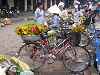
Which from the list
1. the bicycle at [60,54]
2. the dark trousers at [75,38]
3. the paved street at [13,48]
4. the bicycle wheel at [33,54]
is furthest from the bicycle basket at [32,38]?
the dark trousers at [75,38]

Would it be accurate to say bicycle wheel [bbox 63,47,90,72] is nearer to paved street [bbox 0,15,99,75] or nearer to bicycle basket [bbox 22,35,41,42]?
paved street [bbox 0,15,99,75]

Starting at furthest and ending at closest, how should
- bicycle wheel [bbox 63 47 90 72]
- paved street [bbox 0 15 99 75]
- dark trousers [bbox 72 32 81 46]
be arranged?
dark trousers [bbox 72 32 81 46] → paved street [bbox 0 15 99 75] → bicycle wheel [bbox 63 47 90 72]

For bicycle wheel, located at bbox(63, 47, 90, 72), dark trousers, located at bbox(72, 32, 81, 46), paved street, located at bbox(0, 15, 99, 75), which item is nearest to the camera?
bicycle wheel, located at bbox(63, 47, 90, 72)

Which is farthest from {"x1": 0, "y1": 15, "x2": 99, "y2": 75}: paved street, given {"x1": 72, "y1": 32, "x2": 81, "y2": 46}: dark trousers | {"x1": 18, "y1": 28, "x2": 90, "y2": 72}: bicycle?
{"x1": 72, "y1": 32, "x2": 81, "y2": 46}: dark trousers

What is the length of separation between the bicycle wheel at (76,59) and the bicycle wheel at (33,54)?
69cm

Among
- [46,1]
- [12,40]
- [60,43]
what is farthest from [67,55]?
[46,1]

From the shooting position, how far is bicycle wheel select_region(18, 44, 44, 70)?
10.2 metres

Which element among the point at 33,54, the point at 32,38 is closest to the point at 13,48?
the point at 33,54

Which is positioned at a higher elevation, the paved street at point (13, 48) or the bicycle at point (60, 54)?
the bicycle at point (60, 54)

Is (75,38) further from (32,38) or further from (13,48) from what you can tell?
(13,48)

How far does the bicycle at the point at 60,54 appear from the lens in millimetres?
10062

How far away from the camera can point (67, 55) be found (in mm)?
10031

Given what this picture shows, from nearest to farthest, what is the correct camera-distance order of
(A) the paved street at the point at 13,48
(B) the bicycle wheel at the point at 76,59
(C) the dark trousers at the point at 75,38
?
1. (B) the bicycle wheel at the point at 76,59
2. (A) the paved street at the point at 13,48
3. (C) the dark trousers at the point at 75,38

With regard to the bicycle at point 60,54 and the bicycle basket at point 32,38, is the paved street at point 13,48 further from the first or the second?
the bicycle basket at point 32,38
